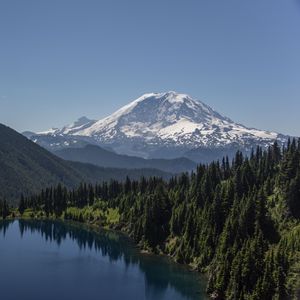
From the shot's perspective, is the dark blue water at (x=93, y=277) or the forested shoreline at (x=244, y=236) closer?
the forested shoreline at (x=244, y=236)

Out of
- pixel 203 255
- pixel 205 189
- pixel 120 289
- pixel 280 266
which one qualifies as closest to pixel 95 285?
pixel 120 289

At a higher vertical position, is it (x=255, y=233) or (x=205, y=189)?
(x=205, y=189)

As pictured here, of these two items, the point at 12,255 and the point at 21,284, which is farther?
the point at 12,255

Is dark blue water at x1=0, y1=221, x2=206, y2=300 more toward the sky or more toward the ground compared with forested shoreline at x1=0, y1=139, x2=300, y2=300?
more toward the ground

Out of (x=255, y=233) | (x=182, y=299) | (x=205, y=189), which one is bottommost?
(x=182, y=299)

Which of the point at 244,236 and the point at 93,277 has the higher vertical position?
the point at 244,236

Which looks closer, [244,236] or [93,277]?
[244,236]

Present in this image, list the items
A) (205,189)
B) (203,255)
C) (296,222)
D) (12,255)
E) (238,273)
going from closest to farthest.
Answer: (238,273) → (296,222) → (203,255) → (12,255) → (205,189)

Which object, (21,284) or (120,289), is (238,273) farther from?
(21,284)

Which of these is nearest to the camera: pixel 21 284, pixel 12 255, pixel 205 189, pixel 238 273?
pixel 238 273

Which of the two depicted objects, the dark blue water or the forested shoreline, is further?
the dark blue water

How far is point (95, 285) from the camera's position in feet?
466

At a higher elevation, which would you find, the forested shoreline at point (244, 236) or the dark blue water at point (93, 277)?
the forested shoreline at point (244, 236)

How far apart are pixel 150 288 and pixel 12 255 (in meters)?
66.2
